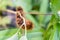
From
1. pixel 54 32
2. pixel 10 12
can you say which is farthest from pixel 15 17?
pixel 54 32

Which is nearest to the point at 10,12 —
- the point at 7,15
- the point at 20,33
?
the point at 7,15

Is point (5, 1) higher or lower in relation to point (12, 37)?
higher

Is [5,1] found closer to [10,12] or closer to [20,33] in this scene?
[10,12]

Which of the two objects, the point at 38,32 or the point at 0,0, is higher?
the point at 0,0

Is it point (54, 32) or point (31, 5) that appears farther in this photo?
point (31, 5)

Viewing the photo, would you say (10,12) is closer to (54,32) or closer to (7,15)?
(7,15)

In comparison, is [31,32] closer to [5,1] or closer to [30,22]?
[30,22]

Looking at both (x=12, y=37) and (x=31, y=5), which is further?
(x=31, y=5)
